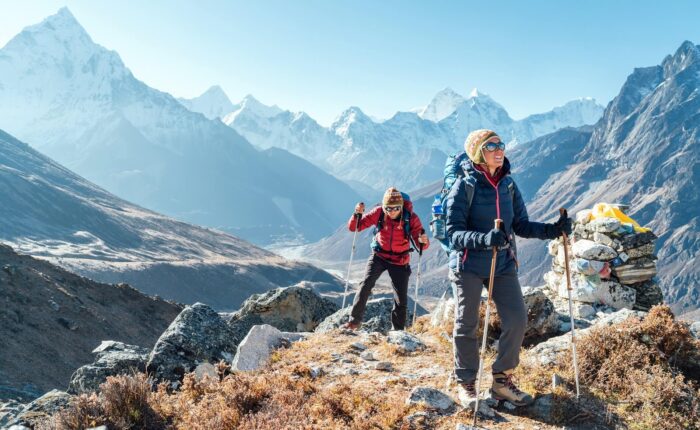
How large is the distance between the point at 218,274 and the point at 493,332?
549ft

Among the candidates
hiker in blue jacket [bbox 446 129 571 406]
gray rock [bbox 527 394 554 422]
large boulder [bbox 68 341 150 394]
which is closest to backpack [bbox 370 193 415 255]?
hiker in blue jacket [bbox 446 129 571 406]

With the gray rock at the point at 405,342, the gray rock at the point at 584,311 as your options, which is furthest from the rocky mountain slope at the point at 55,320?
the gray rock at the point at 584,311

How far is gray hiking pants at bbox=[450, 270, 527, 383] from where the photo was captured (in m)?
6.34

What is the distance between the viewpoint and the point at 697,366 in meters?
7.34

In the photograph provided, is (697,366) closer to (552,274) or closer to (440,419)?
(440,419)

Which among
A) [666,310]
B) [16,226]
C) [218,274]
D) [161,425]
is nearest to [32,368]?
[161,425]

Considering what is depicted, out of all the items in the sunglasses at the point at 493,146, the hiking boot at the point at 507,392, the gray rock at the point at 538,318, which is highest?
the sunglasses at the point at 493,146

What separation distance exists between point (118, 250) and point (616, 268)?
17476 centimetres

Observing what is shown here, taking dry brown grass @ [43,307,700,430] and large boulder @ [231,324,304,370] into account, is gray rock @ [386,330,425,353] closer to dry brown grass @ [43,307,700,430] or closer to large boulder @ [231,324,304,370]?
dry brown grass @ [43,307,700,430]

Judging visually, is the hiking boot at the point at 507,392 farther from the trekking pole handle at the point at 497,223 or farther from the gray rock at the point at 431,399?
the trekking pole handle at the point at 497,223

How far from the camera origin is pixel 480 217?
651 centimetres

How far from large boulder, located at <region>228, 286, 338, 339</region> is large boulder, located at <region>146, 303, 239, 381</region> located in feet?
25.4

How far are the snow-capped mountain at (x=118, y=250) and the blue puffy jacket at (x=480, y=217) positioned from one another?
143207mm

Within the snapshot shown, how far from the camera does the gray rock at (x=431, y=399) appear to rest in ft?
20.8
